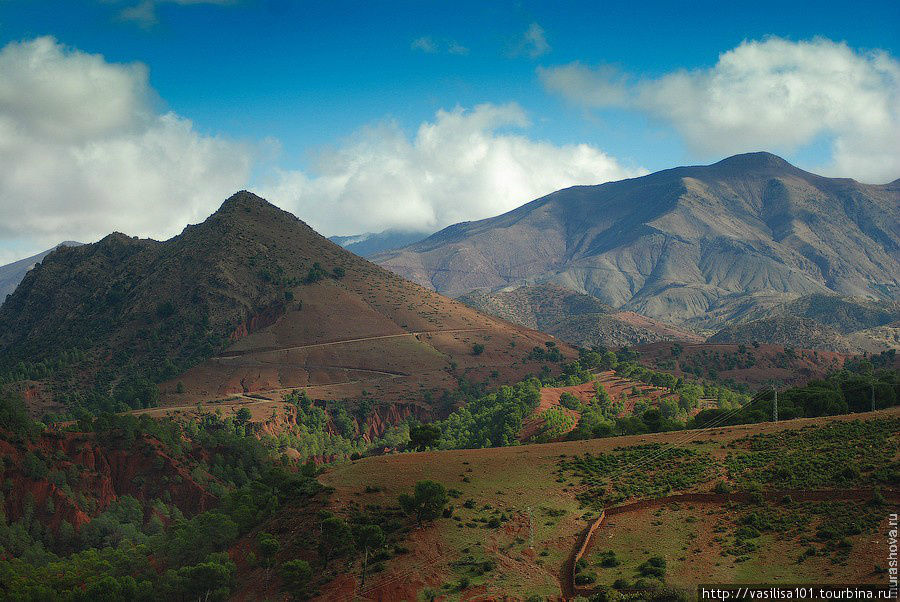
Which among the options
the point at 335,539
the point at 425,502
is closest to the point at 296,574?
the point at 335,539

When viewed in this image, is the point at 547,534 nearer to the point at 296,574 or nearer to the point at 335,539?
the point at 335,539

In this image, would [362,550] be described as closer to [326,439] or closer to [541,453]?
[541,453]

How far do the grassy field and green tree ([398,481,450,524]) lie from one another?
100cm

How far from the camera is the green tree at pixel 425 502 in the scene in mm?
61344

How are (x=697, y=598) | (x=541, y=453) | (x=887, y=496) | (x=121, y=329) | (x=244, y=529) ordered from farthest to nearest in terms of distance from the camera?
(x=121, y=329), (x=541, y=453), (x=244, y=529), (x=887, y=496), (x=697, y=598)

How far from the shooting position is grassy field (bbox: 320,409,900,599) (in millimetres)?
50344

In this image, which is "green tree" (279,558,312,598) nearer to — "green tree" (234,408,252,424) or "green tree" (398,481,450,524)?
"green tree" (398,481,450,524)

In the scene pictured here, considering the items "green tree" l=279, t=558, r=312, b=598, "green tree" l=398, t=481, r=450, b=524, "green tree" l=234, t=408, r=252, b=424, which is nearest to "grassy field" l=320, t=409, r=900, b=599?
"green tree" l=398, t=481, r=450, b=524

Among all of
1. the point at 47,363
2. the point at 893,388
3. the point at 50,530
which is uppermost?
the point at 47,363

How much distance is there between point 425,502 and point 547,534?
10392 millimetres

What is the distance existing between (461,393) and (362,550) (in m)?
120

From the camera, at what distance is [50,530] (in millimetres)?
88125

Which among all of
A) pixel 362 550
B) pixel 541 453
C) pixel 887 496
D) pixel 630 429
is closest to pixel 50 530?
pixel 362 550

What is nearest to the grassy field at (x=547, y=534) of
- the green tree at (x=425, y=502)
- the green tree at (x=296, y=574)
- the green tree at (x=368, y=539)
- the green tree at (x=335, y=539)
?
the green tree at (x=425, y=502)
